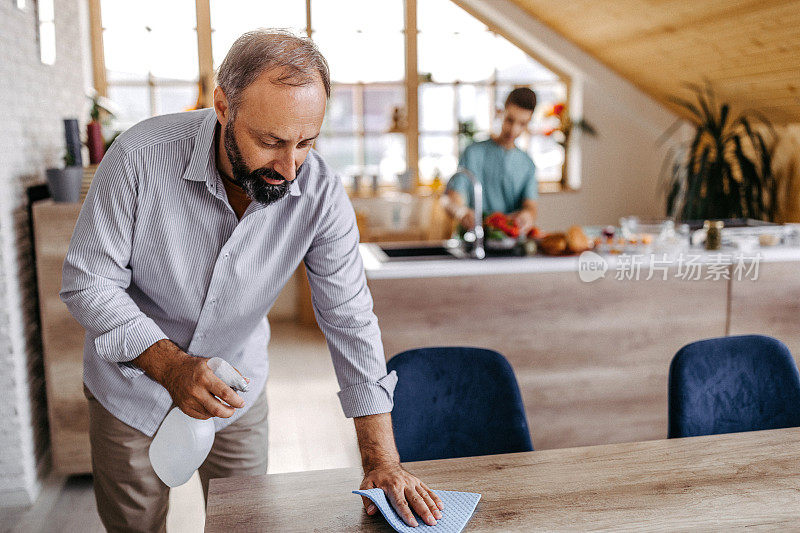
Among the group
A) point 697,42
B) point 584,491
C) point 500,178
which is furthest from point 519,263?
point 697,42

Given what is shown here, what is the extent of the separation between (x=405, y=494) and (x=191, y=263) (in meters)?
0.67

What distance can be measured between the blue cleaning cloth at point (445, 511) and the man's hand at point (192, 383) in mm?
281

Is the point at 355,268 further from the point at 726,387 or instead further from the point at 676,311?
the point at 676,311

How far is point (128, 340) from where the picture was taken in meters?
1.40

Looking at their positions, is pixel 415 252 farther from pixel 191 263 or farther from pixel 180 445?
pixel 180 445

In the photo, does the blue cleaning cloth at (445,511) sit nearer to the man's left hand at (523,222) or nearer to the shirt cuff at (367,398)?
the shirt cuff at (367,398)

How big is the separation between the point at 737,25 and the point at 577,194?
2352mm

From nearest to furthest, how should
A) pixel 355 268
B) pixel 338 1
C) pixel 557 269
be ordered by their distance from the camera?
pixel 355 268 → pixel 557 269 → pixel 338 1

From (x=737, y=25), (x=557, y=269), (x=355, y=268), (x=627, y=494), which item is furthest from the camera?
(x=737, y=25)

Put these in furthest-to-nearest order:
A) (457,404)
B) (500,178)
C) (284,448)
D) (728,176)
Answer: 1. (728,176)
2. (500,178)
3. (284,448)
4. (457,404)

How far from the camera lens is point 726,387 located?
1.94m

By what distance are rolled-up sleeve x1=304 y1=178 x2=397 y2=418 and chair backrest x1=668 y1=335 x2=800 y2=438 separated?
851 millimetres

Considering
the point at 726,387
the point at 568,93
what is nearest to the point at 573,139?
the point at 568,93

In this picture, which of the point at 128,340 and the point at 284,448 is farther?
the point at 284,448
